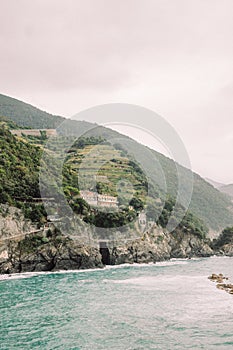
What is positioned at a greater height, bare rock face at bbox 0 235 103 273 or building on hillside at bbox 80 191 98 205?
building on hillside at bbox 80 191 98 205

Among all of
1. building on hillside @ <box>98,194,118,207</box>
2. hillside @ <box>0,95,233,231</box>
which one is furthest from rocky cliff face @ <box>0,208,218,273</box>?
hillside @ <box>0,95,233,231</box>

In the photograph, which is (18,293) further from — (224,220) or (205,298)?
(224,220)

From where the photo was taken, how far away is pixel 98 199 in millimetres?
60062

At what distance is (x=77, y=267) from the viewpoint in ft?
154

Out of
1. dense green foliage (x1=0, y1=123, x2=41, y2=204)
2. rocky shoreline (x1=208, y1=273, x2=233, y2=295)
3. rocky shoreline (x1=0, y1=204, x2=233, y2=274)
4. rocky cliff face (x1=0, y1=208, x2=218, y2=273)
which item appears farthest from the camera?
dense green foliage (x1=0, y1=123, x2=41, y2=204)

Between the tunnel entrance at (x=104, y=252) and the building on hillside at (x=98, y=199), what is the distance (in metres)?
6.65

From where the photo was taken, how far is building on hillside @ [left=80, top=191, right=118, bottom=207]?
58.2 meters

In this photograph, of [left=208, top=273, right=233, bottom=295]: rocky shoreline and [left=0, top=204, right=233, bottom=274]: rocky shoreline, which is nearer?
[left=208, top=273, right=233, bottom=295]: rocky shoreline

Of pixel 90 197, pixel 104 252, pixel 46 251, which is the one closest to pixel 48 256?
pixel 46 251

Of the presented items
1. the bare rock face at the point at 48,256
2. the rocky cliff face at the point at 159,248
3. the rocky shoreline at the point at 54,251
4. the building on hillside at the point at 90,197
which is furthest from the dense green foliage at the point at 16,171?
the rocky cliff face at the point at 159,248

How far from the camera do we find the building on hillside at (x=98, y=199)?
58250 millimetres

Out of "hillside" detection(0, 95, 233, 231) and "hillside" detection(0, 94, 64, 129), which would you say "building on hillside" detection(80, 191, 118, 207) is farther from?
"hillside" detection(0, 94, 64, 129)

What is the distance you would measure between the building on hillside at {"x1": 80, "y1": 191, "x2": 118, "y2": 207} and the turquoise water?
2230cm

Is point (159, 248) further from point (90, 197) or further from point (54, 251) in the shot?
point (54, 251)
